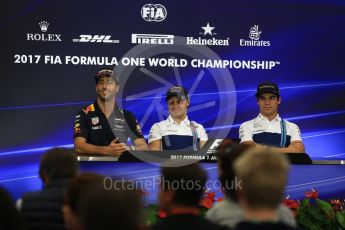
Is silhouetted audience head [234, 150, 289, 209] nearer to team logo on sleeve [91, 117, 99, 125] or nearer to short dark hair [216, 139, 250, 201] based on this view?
short dark hair [216, 139, 250, 201]

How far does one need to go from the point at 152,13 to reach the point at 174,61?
1.97 feet

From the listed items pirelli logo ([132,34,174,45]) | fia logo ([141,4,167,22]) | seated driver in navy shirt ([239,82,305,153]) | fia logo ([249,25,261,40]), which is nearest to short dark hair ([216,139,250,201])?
seated driver in navy shirt ([239,82,305,153])

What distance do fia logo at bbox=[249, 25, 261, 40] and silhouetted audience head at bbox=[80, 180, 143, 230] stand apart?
18.5 feet

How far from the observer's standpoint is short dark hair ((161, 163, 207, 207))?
9.50 ft

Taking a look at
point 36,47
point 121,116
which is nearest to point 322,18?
point 121,116

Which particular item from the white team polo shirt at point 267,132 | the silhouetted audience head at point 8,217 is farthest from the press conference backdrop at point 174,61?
A: the silhouetted audience head at point 8,217

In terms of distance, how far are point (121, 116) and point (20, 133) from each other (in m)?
1.40

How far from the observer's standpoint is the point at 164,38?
7516 mm

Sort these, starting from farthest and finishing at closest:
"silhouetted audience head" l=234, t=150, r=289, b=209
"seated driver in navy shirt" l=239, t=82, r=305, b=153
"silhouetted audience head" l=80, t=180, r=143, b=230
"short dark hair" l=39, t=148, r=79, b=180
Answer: "seated driver in navy shirt" l=239, t=82, r=305, b=153 < "short dark hair" l=39, t=148, r=79, b=180 < "silhouetted audience head" l=234, t=150, r=289, b=209 < "silhouetted audience head" l=80, t=180, r=143, b=230

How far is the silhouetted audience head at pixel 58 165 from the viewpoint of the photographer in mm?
3512

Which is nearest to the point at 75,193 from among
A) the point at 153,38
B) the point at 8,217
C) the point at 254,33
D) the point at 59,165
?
the point at 8,217

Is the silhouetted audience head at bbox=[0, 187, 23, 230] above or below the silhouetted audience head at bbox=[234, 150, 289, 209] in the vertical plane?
below

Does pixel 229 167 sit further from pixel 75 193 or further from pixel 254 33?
pixel 254 33

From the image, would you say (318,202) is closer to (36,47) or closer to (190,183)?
(190,183)
